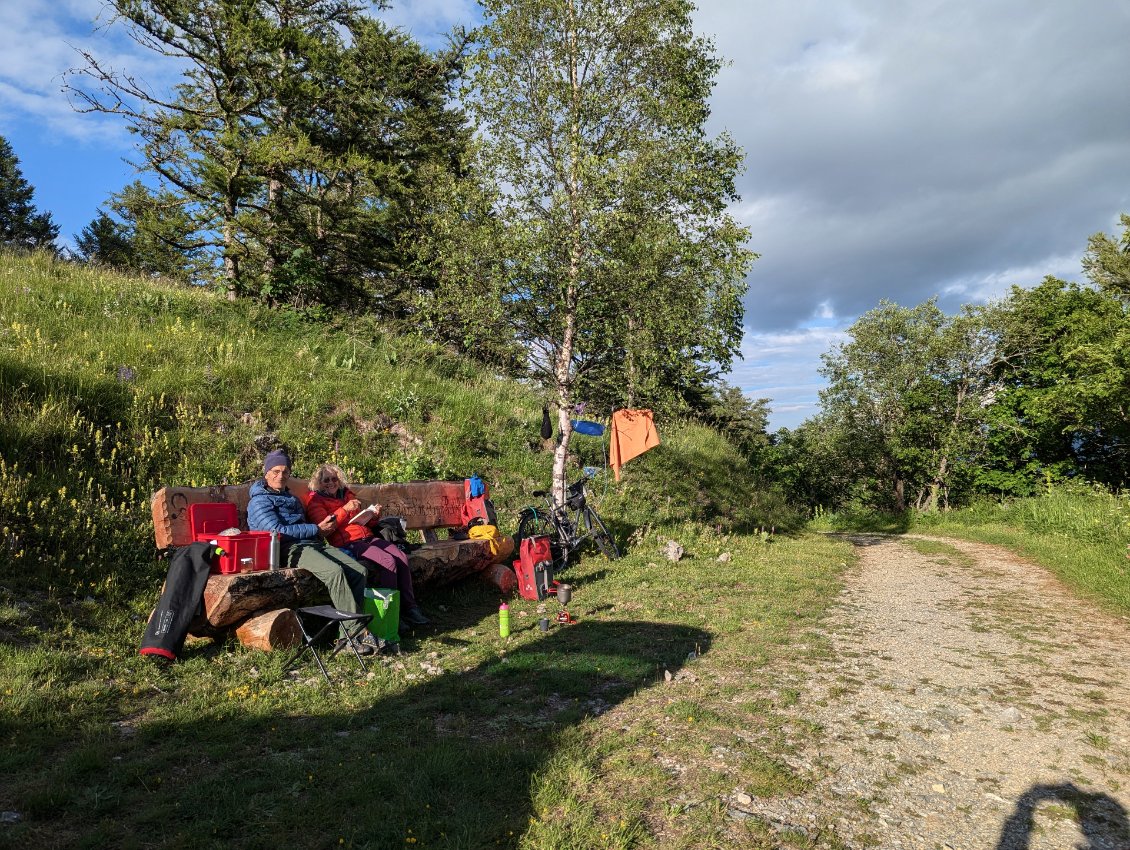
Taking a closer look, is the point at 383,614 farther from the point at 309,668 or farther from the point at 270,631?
the point at 270,631

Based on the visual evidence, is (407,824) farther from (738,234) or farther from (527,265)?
(738,234)

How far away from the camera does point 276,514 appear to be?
Answer: 6.19 metres

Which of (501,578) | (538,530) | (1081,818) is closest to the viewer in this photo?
(1081,818)

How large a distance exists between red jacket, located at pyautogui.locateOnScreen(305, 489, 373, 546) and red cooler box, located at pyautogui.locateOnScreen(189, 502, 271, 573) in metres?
0.80

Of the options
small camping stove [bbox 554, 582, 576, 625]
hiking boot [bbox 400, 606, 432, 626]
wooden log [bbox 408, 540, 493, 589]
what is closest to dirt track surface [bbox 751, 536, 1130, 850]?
small camping stove [bbox 554, 582, 576, 625]

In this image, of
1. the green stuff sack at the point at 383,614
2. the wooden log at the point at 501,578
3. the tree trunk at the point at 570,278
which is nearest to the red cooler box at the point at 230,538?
the green stuff sack at the point at 383,614

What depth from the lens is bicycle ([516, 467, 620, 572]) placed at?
936cm

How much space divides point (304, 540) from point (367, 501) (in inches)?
70.2

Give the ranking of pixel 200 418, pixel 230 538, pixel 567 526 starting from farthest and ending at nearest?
pixel 567 526, pixel 200 418, pixel 230 538

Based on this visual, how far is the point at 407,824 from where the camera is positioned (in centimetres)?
297

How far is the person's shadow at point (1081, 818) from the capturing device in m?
2.89

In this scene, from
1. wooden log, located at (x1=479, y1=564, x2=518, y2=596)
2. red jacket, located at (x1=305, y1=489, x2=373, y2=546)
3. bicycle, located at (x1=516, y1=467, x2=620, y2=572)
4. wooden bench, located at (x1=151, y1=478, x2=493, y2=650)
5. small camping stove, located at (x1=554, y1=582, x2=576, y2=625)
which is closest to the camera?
wooden bench, located at (x1=151, y1=478, x2=493, y2=650)

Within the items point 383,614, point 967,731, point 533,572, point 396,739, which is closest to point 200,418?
point 383,614

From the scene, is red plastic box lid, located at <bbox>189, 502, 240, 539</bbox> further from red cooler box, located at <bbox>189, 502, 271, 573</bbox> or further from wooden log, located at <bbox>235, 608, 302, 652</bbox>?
wooden log, located at <bbox>235, 608, 302, 652</bbox>
